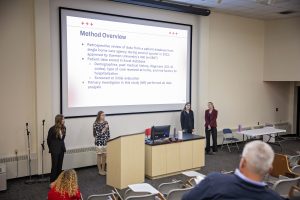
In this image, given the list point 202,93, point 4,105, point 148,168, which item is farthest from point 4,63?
point 202,93

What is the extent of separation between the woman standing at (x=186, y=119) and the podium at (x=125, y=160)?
7.94 ft

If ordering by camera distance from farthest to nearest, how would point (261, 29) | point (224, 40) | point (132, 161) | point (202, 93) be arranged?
point (261, 29), point (224, 40), point (202, 93), point (132, 161)

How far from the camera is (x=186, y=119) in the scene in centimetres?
810

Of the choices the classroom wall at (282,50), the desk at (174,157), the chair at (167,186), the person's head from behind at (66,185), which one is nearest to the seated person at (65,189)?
the person's head from behind at (66,185)

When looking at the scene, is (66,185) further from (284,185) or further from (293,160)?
(293,160)

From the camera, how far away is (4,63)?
596 cm

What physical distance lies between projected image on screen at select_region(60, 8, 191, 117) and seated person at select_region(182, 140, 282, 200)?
5.43 meters

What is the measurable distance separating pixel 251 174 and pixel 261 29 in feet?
32.7

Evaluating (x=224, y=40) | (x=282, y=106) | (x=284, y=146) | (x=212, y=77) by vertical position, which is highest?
(x=224, y=40)

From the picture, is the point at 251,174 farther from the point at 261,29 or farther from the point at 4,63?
the point at 261,29

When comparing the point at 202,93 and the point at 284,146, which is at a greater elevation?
the point at 202,93

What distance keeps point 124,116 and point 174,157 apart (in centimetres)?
170

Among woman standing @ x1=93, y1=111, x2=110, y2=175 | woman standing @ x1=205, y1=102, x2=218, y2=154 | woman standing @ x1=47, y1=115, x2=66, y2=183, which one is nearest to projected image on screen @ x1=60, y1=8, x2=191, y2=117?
woman standing @ x1=93, y1=111, x2=110, y2=175

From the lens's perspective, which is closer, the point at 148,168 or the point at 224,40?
the point at 148,168
